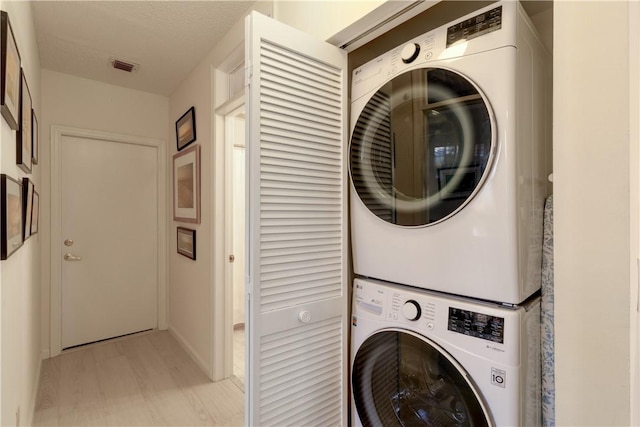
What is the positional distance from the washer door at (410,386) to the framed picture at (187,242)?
1.81m

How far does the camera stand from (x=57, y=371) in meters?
2.41

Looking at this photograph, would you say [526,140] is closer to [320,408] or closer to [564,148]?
[564,148]

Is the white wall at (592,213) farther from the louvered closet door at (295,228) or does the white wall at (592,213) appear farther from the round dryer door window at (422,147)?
the louvered closet door at (295,228)

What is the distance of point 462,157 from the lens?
0.95 metres

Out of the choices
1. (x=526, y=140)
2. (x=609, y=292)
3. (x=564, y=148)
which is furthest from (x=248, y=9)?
(x=609, y=292)

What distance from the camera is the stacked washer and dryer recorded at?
87cm

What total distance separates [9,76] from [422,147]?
1.44 metres

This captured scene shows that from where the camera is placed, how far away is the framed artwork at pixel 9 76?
1.00 m

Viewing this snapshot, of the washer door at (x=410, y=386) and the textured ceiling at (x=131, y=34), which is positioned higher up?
the textured ceiling at (x=131, y=34)

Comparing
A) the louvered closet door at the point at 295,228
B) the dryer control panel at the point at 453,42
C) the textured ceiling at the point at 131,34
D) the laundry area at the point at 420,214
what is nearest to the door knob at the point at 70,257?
the laundry area at the point at 420,214

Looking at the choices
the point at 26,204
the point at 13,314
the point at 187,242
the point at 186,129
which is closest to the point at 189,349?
the point at 187,242

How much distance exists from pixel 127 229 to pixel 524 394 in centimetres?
327

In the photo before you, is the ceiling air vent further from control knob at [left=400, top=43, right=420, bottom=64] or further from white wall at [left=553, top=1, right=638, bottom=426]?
white wall at [left=553, top=1, right=638, bottom=426]

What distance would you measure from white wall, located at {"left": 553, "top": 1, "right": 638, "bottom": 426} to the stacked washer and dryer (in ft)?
0.86
